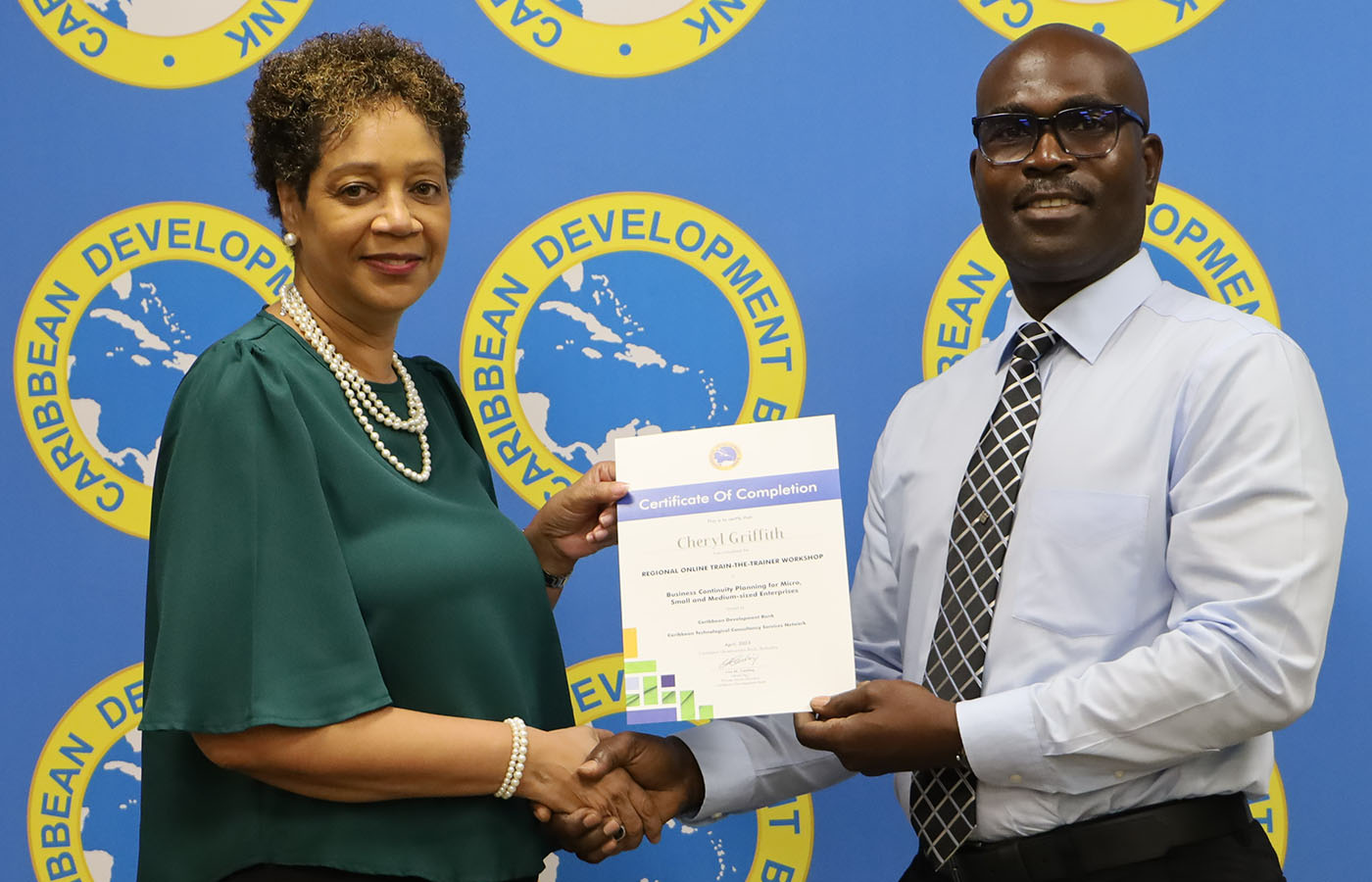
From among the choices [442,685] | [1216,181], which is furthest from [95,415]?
[1216,181]

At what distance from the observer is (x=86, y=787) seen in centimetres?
214


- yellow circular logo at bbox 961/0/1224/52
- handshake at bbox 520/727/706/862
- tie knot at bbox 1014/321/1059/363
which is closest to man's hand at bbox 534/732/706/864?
handshake at bbox 520/727/706/862

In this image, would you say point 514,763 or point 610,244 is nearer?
point 514,763

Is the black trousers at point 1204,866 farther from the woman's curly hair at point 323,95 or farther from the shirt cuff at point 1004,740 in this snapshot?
the woman's curly hair at point 323,95

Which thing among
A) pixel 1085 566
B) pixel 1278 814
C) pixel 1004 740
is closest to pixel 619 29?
pixel 1085 566

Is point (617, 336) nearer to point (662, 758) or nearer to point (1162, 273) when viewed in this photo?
point (662, 758)

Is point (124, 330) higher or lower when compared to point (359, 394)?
higher

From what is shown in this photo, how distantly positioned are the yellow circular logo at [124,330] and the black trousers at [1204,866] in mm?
1568

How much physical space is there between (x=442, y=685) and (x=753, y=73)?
1144 mm

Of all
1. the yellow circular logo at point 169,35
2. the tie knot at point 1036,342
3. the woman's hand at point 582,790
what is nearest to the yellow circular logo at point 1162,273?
the tie knot at point 1036,342

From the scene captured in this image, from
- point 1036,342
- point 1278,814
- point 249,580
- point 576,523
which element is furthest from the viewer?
point 1278,814

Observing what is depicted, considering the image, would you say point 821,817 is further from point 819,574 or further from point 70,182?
point 70,182

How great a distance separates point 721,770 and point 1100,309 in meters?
0.79

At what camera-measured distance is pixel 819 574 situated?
4.99 ft
